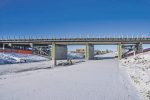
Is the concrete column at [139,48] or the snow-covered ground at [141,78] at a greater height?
the concrete column at [139,48]

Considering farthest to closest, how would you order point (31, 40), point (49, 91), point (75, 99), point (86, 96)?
point (31, 40) → point (49, 91) → point (86, 96) → point (75, 99)

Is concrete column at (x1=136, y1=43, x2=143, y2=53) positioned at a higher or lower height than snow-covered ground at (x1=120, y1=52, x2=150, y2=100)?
higher

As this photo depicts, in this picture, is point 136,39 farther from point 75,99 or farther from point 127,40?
point 75,99

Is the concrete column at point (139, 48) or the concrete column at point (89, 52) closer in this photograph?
the concrete column at point (89, 52)

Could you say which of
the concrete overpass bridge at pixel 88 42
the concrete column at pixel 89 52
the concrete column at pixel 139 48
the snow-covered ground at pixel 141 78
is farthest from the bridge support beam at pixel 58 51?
the snow-covered ground at pixel 141 78

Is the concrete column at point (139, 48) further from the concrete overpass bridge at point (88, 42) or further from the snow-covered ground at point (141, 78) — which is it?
the snow-covered ground at point (141, 78)

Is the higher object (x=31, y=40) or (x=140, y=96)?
(x=31, y=40)

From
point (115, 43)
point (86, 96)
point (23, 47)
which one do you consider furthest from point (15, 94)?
point (23, 47)

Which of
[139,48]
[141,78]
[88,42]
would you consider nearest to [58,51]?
[88,42]

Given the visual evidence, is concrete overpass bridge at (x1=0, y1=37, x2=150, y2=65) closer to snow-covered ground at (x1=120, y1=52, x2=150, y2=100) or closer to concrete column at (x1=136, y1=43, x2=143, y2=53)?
concrete column at (x1=136, y1=43, x2=143, y2=53)

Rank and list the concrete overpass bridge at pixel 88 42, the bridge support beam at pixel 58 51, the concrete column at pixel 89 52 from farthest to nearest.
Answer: the bridge support beam at pixel 58 51
the concrete column at pixel 89 52
the concrete overpass bridge at pixel 88 42

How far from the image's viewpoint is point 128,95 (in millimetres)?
14219

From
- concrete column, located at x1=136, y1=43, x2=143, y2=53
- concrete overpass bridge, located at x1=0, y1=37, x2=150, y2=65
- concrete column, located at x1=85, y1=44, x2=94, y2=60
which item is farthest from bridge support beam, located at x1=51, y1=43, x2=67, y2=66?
concrete column, located at x1=136, y1=43, x2=143, y2=53

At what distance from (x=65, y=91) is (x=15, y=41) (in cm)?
7316
